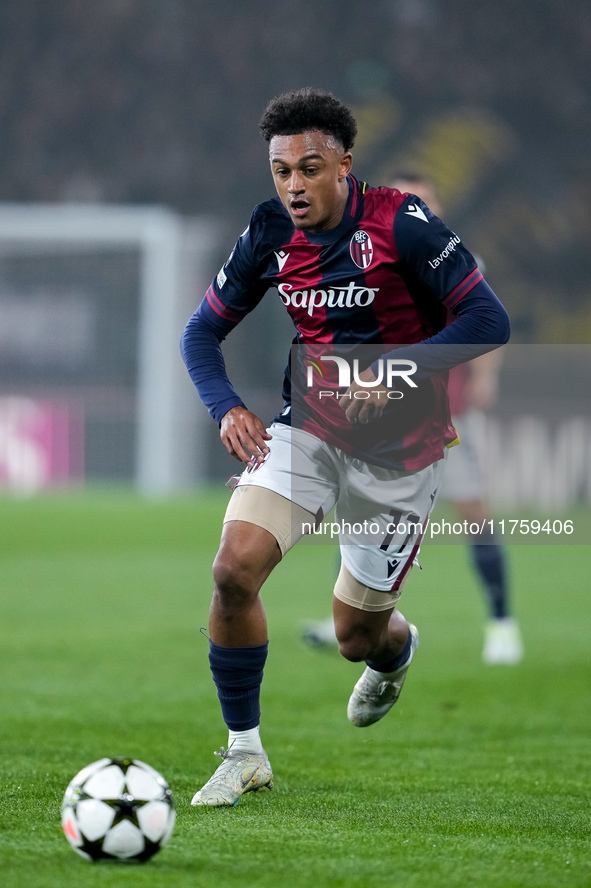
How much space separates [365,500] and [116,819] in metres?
1.60

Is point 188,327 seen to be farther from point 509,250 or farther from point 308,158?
point 509,250

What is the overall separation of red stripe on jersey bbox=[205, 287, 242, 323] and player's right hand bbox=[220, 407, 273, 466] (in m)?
0.35

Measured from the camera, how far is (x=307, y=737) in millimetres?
5285

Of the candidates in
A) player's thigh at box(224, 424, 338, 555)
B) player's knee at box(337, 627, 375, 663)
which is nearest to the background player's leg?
player's knee at box(337, 627, 375, 663)

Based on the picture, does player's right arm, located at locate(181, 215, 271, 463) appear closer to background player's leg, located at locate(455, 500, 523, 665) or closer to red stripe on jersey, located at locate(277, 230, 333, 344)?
red stripe on jersey, located at locate(277, 230, 333, 344)

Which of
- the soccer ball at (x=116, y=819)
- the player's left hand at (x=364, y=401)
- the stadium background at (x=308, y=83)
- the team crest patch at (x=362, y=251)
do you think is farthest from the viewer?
the stadium background at (x=308, y=83)

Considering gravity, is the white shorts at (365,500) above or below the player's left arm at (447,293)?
below

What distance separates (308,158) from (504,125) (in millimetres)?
27397

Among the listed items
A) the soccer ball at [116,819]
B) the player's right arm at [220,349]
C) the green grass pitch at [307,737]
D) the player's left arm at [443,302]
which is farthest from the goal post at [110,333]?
the soccer ball at [116,819]

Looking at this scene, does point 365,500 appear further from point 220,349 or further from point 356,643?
point 220,349

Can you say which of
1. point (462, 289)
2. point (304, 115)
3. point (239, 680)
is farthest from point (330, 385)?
point (239, 680)

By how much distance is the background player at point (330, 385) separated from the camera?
156 inches


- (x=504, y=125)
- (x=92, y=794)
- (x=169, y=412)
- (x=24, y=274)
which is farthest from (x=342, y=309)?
(x=504, y=125)

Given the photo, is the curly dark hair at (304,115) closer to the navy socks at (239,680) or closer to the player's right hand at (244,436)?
the player's right hand at (244,436)
